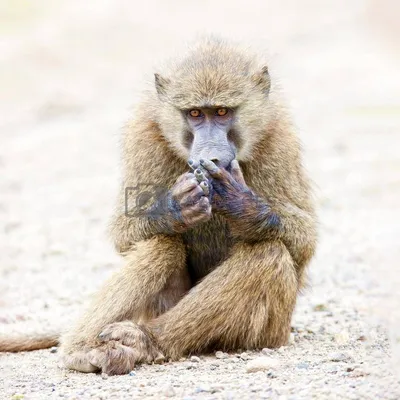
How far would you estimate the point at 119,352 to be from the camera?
19.1ft

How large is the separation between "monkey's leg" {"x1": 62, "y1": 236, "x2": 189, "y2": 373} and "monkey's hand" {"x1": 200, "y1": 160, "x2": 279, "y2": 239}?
19.6 inches

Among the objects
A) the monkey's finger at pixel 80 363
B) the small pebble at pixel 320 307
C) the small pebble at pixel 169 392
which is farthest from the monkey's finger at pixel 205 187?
the small pebble at pixel 320 307

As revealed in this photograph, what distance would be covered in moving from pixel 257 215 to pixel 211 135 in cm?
61

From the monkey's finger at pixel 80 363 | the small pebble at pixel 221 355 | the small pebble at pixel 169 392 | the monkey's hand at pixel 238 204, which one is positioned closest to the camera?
the small pebble at pixel 169 392

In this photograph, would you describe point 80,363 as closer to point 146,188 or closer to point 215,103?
point 146,188

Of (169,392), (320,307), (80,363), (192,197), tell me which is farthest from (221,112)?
(320,307)

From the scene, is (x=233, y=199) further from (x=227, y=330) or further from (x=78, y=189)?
(x=78, y=189)

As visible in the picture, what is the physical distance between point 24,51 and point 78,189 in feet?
41.3

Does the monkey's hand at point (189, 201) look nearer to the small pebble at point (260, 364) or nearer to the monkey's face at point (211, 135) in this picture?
the monkey's face at point (211, 135)

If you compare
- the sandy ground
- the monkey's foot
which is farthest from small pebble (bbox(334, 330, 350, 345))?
the monkey's foot

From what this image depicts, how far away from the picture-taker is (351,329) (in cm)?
708

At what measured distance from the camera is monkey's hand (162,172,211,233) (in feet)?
19.5

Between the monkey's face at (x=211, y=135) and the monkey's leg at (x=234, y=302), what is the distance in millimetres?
619

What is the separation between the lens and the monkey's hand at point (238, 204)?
602 centimetres
